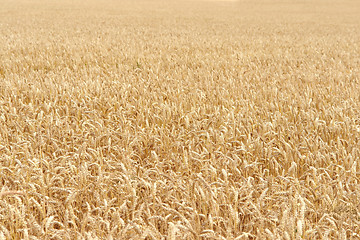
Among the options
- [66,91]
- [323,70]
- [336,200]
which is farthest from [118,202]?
[323,70]

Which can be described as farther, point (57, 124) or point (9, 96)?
point (9, 96)

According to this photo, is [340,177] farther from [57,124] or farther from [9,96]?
[9,96]

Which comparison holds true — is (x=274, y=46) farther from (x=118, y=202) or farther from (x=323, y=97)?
(x=118, y=202)

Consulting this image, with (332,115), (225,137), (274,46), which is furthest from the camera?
(274,46)

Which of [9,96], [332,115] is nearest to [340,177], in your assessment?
[332,115]

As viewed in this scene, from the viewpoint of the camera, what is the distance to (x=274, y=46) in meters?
10.4

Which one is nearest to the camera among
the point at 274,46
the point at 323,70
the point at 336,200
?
the point at 336,200

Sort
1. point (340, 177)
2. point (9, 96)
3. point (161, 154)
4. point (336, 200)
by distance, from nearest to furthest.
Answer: point (336, 200) → point (340, 177) → point (161, 154) → point (9, 96)

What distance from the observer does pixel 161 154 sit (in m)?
2.95

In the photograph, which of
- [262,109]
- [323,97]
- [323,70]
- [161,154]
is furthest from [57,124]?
[323,70]

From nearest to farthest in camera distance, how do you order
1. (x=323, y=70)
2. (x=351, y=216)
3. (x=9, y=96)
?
(x=351, y=216)
(x=9, y=96)
(x=323, y=70)

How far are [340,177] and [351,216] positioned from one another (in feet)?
2.00

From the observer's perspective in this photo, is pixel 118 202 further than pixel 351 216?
Yes

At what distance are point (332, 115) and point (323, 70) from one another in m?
3.44
